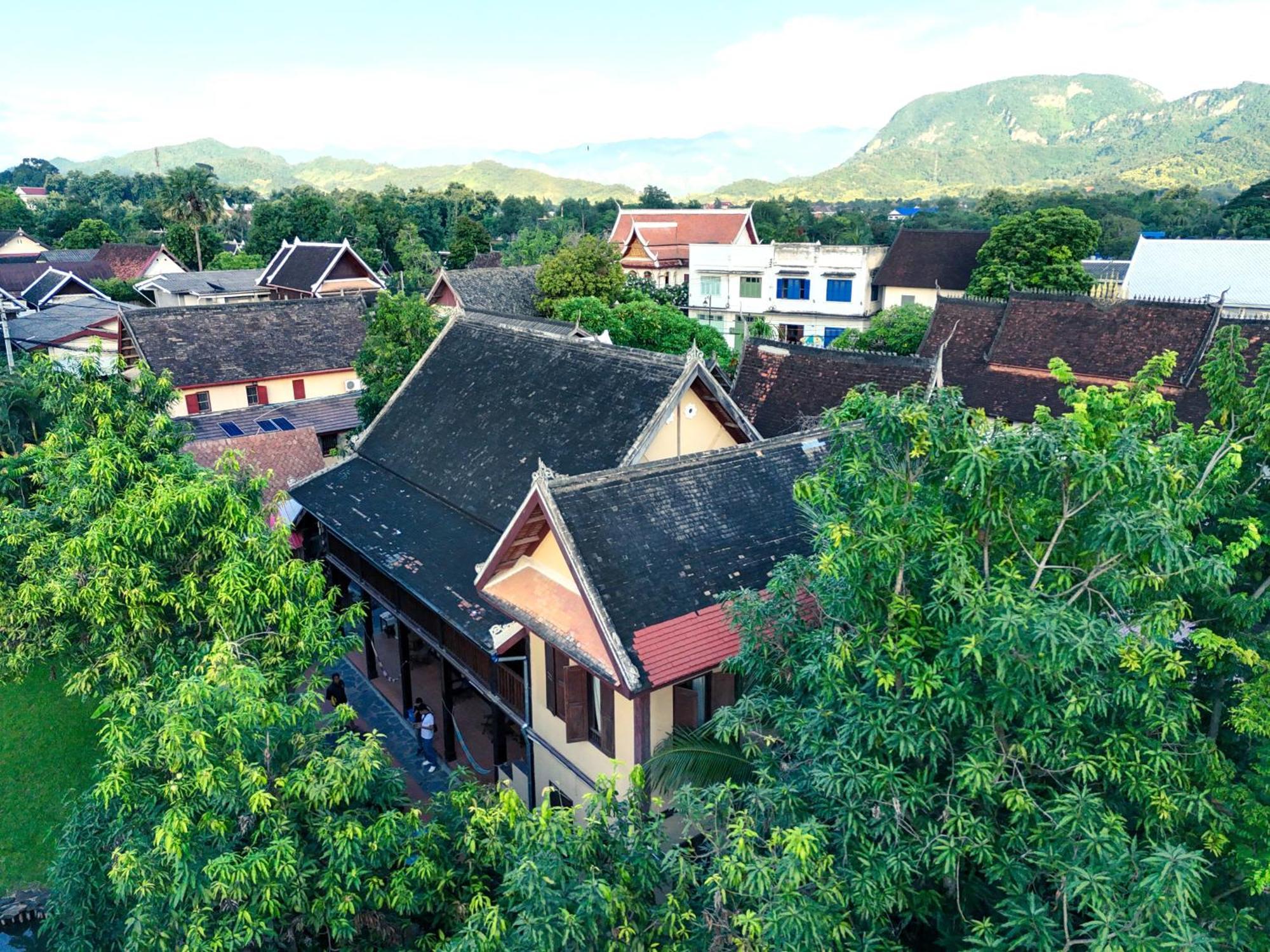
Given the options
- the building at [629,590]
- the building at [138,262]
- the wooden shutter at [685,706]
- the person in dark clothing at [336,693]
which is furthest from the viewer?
the building at [138,262]

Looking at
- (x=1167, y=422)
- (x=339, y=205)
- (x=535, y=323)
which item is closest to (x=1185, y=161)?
(x=339, y=205)

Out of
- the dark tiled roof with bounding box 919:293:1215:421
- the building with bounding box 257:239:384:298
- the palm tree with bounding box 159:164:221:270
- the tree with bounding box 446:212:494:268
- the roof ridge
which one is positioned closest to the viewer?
the roof ridge

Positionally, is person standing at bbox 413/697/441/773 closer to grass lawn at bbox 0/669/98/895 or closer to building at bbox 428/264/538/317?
grass lawn at bbox 0/669/98/895

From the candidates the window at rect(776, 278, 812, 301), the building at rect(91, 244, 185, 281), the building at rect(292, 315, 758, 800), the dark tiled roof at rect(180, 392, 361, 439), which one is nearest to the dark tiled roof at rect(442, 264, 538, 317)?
the dark tiled roof at rect(180, 392, 361, 439)

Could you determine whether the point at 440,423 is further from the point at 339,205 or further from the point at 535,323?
the point at 339,205

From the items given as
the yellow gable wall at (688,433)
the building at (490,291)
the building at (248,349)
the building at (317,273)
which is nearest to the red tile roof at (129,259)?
the building at (317,273)

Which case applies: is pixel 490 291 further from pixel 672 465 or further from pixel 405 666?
pixel 672 465

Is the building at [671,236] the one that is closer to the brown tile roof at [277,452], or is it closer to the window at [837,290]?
the window at [837,290]
